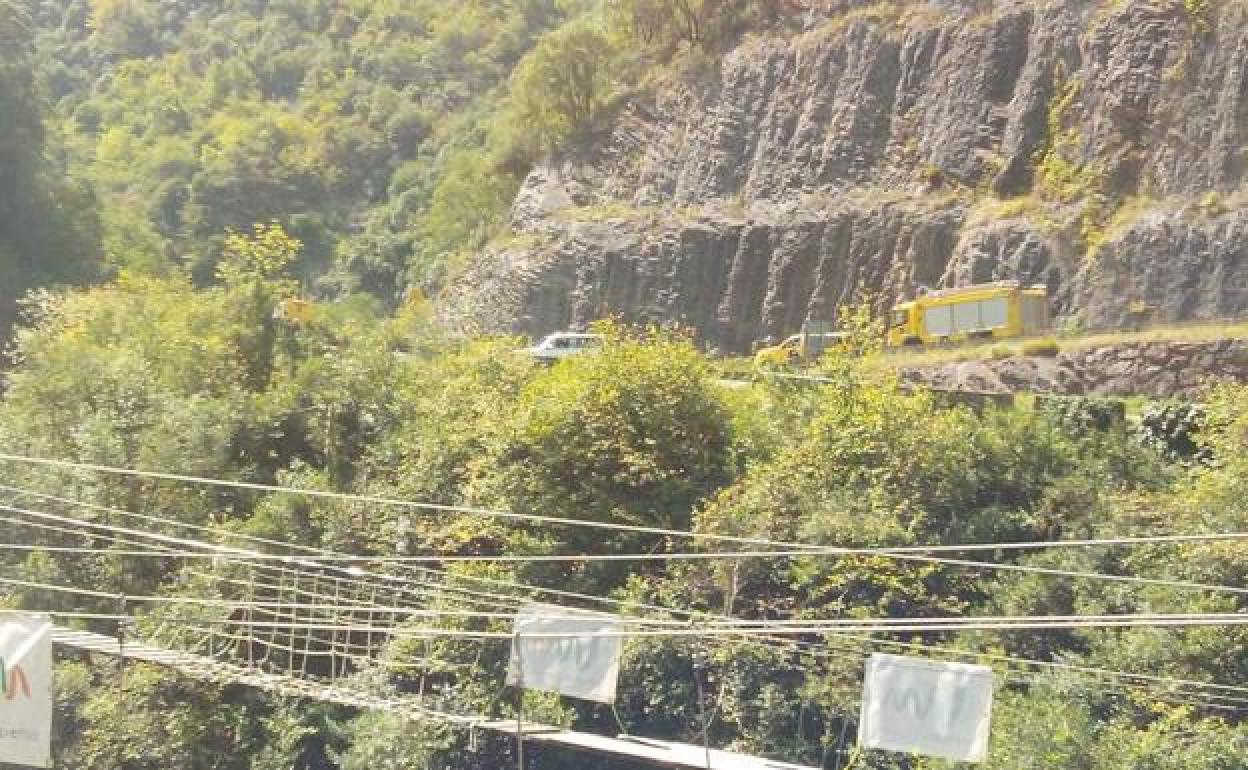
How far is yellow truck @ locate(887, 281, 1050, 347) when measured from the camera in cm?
2819

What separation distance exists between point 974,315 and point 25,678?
1940 centimetres

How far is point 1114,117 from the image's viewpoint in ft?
100

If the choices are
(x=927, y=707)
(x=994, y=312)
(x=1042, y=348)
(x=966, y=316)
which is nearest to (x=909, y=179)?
(x=966, y=316)

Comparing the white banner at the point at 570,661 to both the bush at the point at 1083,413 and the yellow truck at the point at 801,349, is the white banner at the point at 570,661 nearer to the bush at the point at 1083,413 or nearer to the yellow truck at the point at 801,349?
the bush at the point at 1083,413

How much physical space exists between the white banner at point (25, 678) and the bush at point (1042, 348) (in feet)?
58.4

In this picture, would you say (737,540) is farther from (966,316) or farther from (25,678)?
(966,316)

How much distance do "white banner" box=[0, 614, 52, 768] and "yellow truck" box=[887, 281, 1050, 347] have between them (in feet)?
60.2

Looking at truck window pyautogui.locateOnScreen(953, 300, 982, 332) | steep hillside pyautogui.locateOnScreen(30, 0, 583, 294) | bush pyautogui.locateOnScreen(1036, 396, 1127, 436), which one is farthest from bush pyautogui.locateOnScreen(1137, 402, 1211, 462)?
steep hillside pyautogui.locateOnScreen(30, 0, 583, 294)

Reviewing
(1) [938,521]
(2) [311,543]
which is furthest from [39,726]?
(1) [938,521]

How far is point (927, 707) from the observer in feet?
→ 39.1

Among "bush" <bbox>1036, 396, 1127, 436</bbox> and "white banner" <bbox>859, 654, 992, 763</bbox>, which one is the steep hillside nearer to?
"bush" <bbox>1036, 396, 1127, 436</bbox>

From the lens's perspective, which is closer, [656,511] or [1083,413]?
[1083,413]

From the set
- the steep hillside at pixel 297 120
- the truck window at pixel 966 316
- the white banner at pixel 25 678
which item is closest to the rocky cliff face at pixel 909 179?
the truck window at pixel 966 316

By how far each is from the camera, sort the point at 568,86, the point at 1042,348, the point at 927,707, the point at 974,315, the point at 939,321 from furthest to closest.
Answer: the point at 568,86, the point at 939,321, the point at 974,315, the point at 1042,348, the point at 927,707
